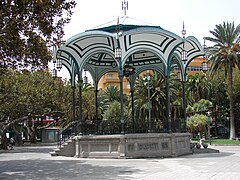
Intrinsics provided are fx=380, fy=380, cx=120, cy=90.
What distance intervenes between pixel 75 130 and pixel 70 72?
3.94 metres

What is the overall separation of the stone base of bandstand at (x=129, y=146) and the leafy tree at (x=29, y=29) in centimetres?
708

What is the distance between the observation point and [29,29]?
13.8 metres

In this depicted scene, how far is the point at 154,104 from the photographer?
4625cm

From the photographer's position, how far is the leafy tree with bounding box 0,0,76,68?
12.4m

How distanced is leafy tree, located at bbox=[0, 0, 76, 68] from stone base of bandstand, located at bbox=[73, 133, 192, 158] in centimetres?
708

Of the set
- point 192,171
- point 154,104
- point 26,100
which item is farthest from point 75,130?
point 154,104

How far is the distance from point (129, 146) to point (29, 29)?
9361 mm

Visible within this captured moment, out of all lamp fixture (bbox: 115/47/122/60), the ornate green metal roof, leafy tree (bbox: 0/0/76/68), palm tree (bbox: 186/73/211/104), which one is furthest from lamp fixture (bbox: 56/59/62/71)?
palm tree (bbox: 186/73/211/104)

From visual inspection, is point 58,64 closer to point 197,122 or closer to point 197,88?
point 197,122

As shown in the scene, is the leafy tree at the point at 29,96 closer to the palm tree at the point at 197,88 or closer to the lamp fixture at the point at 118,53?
the lamp fixture at the point at 118,53

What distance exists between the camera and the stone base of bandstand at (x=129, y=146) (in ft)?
67.4

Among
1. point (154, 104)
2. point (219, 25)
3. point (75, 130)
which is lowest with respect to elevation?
point (75, 130)

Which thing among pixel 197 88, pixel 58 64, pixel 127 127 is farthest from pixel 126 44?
pixel 197 88

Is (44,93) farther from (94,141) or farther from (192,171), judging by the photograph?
(192,171)
